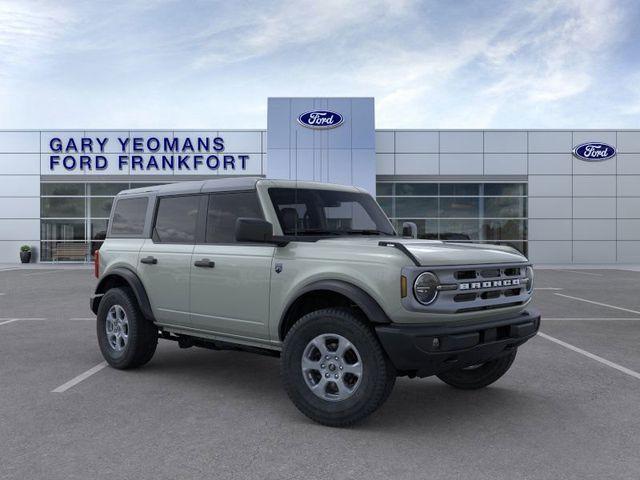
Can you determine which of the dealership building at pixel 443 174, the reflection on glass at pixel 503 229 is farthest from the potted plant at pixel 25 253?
the reflection on glass at pixel 503 229

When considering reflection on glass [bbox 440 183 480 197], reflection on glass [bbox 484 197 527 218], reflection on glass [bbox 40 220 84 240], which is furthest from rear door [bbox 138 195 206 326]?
reflection on glass [bbox 40 220 84 240]

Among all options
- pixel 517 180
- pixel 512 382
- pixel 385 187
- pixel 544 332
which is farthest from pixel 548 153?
pixel 512 382

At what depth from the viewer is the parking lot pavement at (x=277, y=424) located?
11.6ft

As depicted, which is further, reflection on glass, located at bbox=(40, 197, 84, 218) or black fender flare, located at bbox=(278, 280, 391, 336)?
reflection on glass, located at bbox=(40, 197, 84, 218)

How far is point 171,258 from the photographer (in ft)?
18.7

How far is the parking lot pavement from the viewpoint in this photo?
11.6 feet

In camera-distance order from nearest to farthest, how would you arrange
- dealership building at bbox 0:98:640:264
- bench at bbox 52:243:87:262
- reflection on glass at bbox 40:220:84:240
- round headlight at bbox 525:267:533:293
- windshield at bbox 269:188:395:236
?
round headlight at bbox 525:267:533:293 → windshield at bbox 269:188:395:236 → dealership building at bbox 0:98:640:264 → bench at bbox 52:243:87:262 → reflection on glass at bbox 40:220:84:240

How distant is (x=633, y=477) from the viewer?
11.2 ft

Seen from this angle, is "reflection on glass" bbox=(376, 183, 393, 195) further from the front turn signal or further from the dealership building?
the front turn signal

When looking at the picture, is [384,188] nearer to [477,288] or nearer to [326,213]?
[326,213]

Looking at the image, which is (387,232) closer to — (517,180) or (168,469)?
Answer: (168,469)

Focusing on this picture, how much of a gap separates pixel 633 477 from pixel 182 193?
4.57 m

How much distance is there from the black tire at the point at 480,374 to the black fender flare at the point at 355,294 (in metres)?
1.48

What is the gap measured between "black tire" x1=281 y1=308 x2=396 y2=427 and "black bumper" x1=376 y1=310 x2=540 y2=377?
111mm
